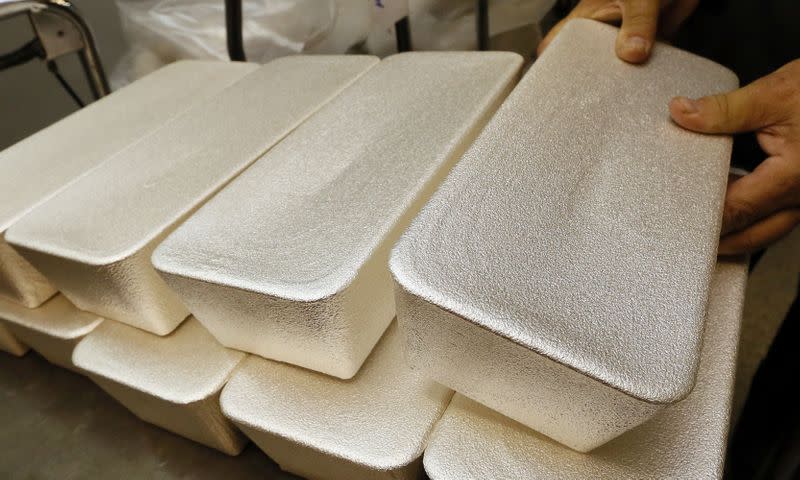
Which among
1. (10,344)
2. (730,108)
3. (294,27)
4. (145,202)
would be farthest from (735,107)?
(10,344)

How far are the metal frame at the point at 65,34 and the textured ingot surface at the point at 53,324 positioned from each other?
0.51 meters

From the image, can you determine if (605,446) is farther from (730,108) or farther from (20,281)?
(20,281)

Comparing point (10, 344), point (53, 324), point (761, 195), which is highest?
point (761, 195)

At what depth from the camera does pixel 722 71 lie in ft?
2.15

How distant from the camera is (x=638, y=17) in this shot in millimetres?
667

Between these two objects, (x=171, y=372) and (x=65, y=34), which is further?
(x=65, y=34)

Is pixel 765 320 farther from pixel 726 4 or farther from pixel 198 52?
pixel 198 52

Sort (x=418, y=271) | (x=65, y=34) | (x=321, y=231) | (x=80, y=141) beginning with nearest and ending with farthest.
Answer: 1. (x=418, y=271)
2. (x=321, y=231)
3. (x=80, y=141)
4. (x=65, y=34)

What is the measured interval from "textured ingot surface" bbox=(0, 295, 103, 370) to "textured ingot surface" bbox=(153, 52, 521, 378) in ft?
0.75

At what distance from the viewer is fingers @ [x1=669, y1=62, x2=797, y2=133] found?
553mm

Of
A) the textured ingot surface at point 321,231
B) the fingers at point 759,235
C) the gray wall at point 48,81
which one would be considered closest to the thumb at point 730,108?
the fingers at point 759,235

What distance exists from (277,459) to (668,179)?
51 centimetres

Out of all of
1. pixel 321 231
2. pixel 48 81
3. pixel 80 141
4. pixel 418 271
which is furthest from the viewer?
pixel 48 81

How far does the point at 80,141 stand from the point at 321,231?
1.68 ft
